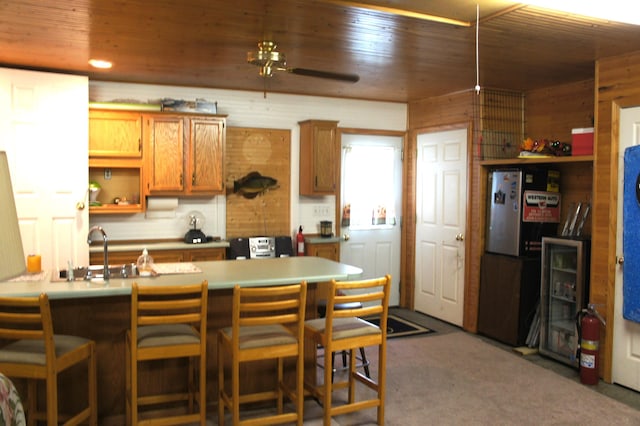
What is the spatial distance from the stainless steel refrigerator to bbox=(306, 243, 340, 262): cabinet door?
1.75 m

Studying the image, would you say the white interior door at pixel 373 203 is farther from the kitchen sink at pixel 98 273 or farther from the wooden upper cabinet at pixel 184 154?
the kitchen sink at pixel 98 273

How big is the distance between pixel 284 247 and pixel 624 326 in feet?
10.8

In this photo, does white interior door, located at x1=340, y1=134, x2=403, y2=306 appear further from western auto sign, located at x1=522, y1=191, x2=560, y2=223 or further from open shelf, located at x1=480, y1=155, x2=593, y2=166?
western auto sign, located at x1=522, y1=191, x2=560, y2=223

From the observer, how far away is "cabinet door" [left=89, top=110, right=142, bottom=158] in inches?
204

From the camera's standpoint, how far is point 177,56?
4488mm

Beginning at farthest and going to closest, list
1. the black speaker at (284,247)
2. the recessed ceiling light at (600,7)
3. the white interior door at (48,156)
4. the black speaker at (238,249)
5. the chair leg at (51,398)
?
the black speaker at (284,247) → the black speaker at (238,249) → the white interior door at (48,156) → the chair leg at (51,398) → the recessed ceiling light at (600,7)

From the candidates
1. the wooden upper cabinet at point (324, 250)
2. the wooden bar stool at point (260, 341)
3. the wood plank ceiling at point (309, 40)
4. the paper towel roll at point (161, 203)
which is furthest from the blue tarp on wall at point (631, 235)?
the paper towel roll at point (161, 203)

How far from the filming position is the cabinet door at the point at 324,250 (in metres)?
6.06

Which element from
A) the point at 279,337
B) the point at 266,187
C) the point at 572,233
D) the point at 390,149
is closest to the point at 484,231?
the point at 572,233

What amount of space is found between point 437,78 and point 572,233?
6.25 ft

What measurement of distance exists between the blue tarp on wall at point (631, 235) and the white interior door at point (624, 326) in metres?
0.06

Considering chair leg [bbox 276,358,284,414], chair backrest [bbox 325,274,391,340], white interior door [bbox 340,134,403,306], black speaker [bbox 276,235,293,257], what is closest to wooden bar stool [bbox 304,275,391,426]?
chair backrest [bbox 325,274,391,340]

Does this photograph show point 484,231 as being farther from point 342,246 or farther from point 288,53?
point 288,53

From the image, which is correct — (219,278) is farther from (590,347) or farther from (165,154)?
(590,347)
